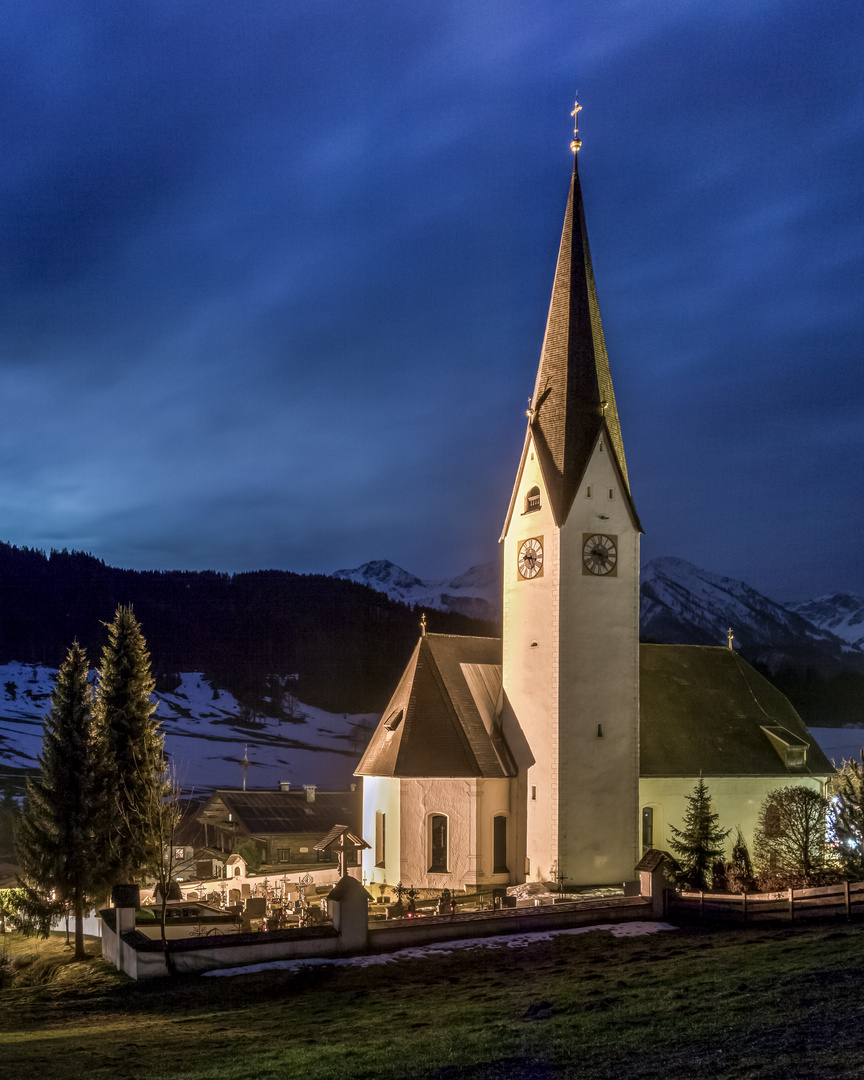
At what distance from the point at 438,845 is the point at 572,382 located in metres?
16.2

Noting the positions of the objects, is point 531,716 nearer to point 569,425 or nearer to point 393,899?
point 393,899

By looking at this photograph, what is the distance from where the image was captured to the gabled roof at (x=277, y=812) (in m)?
46.2

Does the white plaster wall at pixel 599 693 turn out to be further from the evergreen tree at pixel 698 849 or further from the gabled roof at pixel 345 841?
the gabled roof at pixel 345 841

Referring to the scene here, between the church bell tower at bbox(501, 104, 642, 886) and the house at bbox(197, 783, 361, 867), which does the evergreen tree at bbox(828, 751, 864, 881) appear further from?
the house at bbox(197, 783, 361, 867)

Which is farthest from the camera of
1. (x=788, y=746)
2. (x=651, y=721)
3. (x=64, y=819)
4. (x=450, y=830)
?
(x=788, y=746)

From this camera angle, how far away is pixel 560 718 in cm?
3384

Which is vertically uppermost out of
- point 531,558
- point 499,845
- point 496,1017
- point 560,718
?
point 531,558

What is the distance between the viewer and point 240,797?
1892 inches

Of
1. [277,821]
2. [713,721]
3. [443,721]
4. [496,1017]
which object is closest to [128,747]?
[443,721]

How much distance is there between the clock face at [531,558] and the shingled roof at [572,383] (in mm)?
1471

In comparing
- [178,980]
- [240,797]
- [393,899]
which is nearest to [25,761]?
[240,797]

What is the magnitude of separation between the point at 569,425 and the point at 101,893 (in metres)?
20.6

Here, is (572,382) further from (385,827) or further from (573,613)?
(385,827)

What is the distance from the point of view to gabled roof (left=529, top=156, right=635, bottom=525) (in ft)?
116
